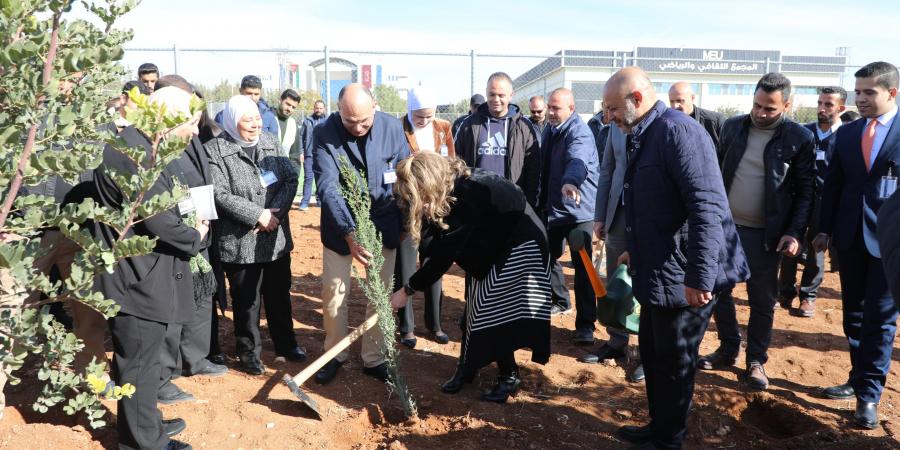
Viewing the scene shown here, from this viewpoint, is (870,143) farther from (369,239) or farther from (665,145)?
(369,239)

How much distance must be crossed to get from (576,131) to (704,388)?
2.31 metres

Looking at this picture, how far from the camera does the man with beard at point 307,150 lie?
11102mm

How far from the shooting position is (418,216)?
3396mm

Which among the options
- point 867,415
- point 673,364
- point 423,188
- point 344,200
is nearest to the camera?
point 673,364

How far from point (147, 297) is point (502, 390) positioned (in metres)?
2.16

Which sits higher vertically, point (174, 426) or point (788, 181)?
point (788, 181)

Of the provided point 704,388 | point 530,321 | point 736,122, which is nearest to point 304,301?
point 530,321

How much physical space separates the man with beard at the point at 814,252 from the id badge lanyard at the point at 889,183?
2.09 metres

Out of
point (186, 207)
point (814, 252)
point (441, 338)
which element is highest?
point (186, 207)

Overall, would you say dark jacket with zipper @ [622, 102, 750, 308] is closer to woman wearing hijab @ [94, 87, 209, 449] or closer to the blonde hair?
the blonde hair

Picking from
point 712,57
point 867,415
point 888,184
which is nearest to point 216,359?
point 867,415

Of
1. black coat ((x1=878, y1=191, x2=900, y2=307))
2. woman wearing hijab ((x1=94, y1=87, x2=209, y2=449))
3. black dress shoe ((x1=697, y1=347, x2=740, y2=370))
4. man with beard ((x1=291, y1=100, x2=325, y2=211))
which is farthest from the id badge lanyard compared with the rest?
man with beard ((x1=291, y1=100, x2=325, y2=211))

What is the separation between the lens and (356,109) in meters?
3.99

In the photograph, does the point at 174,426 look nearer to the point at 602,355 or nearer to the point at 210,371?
the point at 210,371
